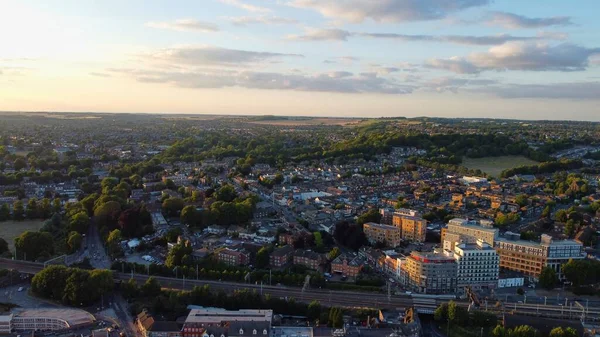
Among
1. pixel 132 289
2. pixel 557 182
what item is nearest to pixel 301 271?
pixel 132 289

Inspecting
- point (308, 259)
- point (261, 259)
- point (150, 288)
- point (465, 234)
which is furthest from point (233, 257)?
point (465, 234)

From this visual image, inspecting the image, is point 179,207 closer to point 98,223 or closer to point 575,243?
point 98,223

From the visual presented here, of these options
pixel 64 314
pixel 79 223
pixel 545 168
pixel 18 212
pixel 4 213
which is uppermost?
pixel 545 168

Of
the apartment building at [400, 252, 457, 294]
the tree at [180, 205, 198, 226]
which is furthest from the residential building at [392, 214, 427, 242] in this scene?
the tree at [180, 205, 198, 226]

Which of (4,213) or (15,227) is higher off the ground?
(4,213)

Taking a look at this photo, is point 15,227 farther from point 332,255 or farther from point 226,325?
point 226,325

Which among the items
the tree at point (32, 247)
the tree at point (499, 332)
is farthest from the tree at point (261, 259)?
the tree at point (499, 332)
